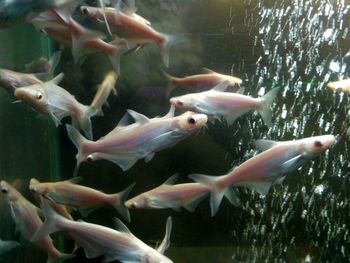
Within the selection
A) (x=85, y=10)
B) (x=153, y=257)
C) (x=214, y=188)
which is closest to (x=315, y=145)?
(x=214, y=188)

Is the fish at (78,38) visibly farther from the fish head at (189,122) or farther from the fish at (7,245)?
the fish at (7,245)

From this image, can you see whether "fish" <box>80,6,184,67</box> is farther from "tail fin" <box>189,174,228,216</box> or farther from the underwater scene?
"tail fin" <box>189,174,228,216</box>

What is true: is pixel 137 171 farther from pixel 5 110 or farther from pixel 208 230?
pixel 5 110

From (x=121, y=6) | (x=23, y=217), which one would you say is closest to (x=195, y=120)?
(x=121, y=6)

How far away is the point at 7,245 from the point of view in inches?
111

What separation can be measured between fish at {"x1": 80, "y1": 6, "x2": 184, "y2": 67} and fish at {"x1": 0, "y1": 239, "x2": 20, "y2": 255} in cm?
134

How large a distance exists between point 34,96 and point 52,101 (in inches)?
3.9

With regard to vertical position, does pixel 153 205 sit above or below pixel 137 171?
above

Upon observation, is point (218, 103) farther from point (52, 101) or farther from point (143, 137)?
point (52, 101)

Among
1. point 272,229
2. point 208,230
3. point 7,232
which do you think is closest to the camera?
point 7,232

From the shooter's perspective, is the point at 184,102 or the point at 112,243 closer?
the point at 112,243

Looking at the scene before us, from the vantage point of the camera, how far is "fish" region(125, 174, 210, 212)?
2.47 metres

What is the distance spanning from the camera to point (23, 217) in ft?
8.63

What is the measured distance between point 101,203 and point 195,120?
0.75 metres
